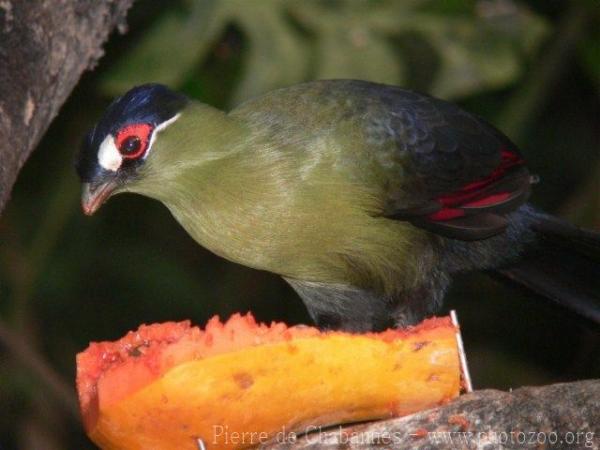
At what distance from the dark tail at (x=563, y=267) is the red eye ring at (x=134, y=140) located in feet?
5.05

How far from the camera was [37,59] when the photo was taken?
3354mm

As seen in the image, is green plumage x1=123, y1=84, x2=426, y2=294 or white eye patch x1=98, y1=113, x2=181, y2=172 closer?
white eye patch x1=98, y1=113, x2=181, y2=172

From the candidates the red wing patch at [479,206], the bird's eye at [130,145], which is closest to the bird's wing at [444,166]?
the red wing patch at [479,206]

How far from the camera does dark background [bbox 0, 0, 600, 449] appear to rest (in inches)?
207

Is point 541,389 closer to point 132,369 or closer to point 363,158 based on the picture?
point 132,369

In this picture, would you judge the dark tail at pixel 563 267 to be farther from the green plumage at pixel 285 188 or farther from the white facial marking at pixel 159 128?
the white facial marking at pixel 159 128

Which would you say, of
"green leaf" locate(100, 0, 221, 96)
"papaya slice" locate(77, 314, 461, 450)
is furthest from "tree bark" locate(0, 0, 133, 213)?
"green leaf" locate(100, 0, 221, 96)

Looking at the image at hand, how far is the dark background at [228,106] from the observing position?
5.25 meters

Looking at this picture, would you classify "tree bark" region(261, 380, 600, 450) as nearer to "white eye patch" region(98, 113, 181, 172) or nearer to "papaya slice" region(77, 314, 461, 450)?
"papaya slice" region(77, 314, 461, 450)

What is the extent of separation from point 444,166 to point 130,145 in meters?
1.15

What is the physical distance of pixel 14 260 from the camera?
19.8ft

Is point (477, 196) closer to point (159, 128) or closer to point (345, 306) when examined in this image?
point (345, 306)

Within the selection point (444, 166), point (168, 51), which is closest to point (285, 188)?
point (444, 166)

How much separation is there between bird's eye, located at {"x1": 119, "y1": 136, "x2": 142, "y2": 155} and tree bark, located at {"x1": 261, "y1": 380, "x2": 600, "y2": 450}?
3.88 ft
